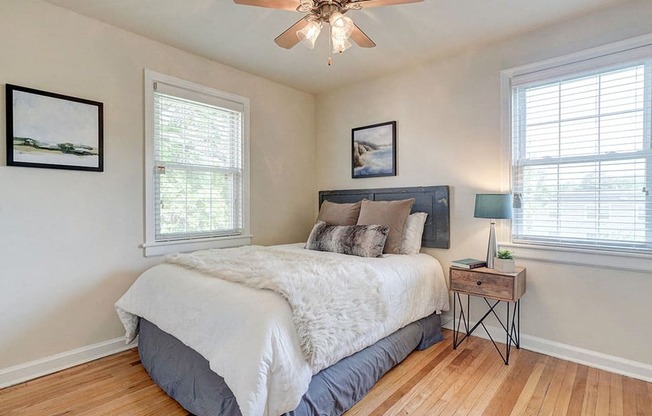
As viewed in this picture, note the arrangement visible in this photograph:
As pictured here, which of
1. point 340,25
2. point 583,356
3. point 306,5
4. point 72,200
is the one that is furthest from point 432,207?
point 72,200

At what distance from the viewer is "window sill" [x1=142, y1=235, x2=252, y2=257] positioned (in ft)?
9.23

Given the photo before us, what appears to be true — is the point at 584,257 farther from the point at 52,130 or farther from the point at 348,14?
the point at 52,130

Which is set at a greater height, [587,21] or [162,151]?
[587,21]

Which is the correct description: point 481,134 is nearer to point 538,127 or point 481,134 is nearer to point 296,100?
point 538,127

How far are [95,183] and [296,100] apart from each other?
2357 mm

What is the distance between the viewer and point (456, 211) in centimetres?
305

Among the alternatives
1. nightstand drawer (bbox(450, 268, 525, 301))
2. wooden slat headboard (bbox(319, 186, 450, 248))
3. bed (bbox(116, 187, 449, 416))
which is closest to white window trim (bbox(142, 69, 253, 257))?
bed (bbox(116, 187, 449, 416))

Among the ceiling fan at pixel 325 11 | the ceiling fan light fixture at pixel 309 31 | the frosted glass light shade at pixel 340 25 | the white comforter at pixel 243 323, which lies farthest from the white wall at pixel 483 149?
the ceiling fan light fixture at pixel 309 31

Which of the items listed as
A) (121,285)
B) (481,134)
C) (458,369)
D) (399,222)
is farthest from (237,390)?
(481,134)

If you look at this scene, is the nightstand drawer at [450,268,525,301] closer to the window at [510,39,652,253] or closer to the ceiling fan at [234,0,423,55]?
the window at [510,39,652,253]

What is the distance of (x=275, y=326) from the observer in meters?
1.50

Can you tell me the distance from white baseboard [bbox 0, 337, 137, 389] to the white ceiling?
2.48 meters

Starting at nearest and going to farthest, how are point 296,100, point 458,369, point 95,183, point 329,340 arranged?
1. point 329,340
2. point 458,369
3. point 95,183
4. point 296,100

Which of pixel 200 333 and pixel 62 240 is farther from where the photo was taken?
pixel 62 240
